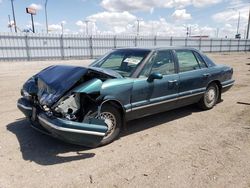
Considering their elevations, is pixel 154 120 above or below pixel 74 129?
below

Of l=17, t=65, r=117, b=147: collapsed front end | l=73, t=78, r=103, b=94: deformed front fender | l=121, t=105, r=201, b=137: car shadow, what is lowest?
l=121, t=105, r=201, b=137: car shadow

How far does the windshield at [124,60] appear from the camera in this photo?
4.53m

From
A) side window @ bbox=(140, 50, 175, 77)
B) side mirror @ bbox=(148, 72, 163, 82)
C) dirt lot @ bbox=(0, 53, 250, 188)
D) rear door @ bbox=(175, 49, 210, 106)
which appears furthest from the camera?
rear door @ bbox=(175, 49, 210, 106)

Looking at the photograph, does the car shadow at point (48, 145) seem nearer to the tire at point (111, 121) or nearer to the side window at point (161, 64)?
the tire at point (111, 121)

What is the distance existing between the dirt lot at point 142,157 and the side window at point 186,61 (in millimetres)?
1186

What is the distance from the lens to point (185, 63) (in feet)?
17.4

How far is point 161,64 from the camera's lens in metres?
4.76

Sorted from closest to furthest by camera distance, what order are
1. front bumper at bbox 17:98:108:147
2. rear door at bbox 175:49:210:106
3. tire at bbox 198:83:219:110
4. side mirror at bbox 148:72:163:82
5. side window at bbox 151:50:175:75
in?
front bumper at bbox 17:98:108:147
side mirror at bbox 148:72:163:82
side window at bbox 151:50:175:75
rear door at bbox 175:49:210:106
tire at bbox 198:83:219:110

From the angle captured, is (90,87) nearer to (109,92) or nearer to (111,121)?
(109,92)

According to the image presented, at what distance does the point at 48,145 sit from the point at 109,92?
1.37 m

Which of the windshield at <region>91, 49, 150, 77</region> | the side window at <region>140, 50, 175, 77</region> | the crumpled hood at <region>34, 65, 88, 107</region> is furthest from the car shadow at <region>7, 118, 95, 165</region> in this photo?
the side window at <region>140, 50, 175, 77</region>

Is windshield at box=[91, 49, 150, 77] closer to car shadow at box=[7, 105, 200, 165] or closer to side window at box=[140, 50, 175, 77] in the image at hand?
side window at box=[140, 50, 175, 77]

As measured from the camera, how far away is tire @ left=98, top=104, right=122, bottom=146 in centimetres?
389

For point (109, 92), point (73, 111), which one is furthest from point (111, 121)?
point (73, 111)
